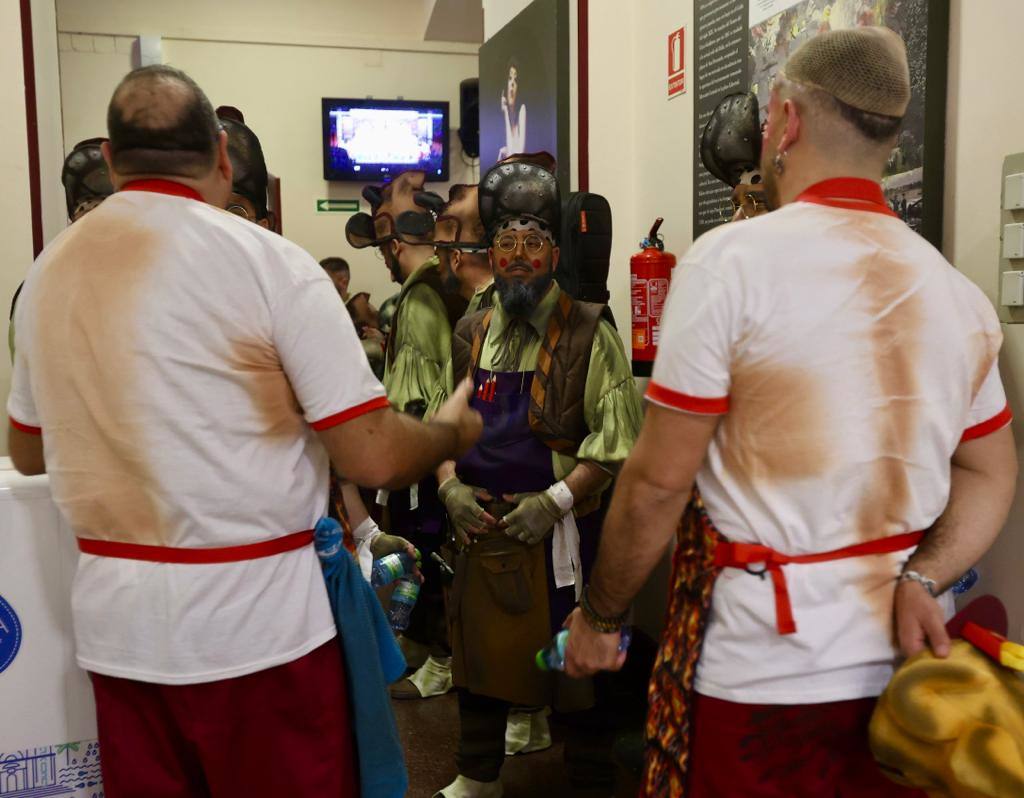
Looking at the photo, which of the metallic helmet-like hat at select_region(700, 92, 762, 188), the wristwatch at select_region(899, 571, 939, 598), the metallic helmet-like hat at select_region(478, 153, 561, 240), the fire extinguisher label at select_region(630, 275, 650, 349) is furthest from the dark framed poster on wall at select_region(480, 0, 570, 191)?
the wristwatch at select_region(899, 571, 939, 598)

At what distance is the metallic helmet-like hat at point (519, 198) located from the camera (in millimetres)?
2650

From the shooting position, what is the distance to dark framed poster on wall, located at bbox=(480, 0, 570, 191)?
3711 millimetres

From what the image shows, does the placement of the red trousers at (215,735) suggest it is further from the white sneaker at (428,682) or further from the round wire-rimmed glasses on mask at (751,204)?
the white sneaker at (428,682)

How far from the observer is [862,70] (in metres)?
1.36

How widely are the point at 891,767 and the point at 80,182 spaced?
7.51ft

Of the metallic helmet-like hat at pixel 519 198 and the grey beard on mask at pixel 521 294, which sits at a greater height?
the metallic helmet-like hat at pixel 519 198

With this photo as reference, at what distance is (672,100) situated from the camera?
3.37 m

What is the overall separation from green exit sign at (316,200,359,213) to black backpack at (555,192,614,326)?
4.62 meters

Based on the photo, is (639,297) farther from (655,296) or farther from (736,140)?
(736,140)

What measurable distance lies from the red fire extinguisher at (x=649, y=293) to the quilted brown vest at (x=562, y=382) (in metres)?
0.48

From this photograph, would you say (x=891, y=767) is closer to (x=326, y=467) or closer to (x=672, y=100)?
(x=326, y=467)

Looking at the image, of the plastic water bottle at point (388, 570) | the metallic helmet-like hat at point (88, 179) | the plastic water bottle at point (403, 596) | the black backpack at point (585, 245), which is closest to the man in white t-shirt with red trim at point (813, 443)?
the plastic water bottle at point (388, 570)

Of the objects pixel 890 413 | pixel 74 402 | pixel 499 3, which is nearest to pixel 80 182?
pixel 74 402

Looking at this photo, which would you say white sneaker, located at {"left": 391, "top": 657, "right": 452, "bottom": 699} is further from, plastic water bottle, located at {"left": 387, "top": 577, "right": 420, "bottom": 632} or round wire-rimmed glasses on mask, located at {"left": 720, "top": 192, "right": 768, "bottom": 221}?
round wire-rimmed glasses on mask, located at {"left": 720, "top": 192, "right": 768, "bottom": 221}
